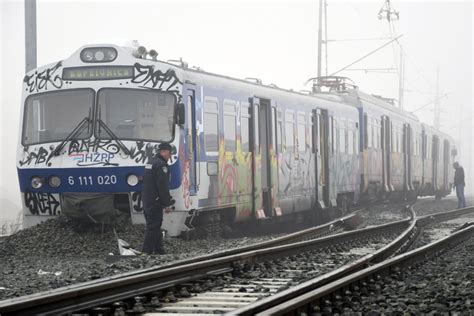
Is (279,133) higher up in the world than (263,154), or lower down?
higher up

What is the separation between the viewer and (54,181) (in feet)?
43.7

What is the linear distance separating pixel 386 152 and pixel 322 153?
7806 mm

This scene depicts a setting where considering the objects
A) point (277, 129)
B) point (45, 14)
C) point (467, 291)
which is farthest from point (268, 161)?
point (45, 14)

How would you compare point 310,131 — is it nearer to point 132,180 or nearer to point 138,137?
point 138,137

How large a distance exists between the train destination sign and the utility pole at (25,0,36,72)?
7.38ft

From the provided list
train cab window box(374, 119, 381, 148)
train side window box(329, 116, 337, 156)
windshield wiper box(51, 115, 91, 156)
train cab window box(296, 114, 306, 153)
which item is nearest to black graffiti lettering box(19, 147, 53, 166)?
windshield wiper box(51, 115, 91, 156)

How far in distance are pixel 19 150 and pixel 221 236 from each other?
13.3ft

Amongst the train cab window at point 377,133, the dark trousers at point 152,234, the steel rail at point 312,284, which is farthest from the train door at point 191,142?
the train cab window at point 377,133

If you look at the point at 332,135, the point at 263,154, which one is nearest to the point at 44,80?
the point at 263,154

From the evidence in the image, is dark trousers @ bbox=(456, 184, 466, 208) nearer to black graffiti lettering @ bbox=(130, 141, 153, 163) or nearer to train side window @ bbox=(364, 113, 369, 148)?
train side window @ bbox=(364, 113, 369, 148)

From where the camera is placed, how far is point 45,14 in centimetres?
8356

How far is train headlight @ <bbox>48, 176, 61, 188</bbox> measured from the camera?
43.6 ft

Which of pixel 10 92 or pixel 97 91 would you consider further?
pixel 10 92

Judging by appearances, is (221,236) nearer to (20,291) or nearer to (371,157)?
(20,291)
